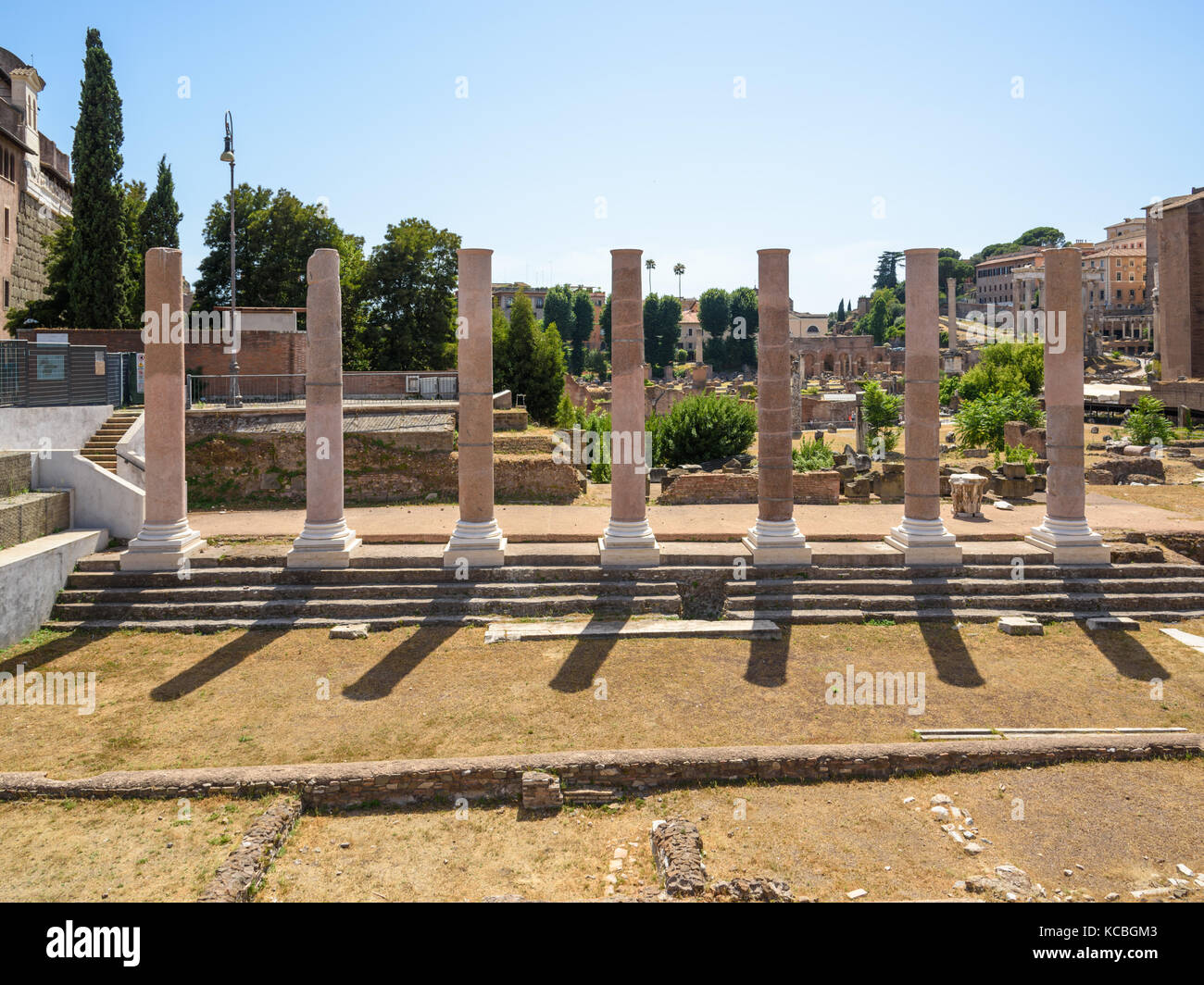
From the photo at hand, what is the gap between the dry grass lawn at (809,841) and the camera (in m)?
6.12

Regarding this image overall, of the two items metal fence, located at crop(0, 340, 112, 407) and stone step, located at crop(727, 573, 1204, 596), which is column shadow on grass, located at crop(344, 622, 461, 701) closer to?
stone step, located at crop(727, 573, 1204, 596)

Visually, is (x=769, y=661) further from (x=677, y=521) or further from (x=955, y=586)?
(x=677, y=521)

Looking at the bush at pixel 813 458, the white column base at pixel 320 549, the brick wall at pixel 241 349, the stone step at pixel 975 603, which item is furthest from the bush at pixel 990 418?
the brick wall at pixel 241 349

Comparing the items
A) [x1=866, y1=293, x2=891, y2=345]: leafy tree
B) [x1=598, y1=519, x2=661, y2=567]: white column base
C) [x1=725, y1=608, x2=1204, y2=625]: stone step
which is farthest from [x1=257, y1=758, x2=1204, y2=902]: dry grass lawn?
[x1=866, y1=293, x2=891, y2=345]: leafy tree

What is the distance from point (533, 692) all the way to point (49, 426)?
1337 centimetres

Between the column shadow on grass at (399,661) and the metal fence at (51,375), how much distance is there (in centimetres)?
1075

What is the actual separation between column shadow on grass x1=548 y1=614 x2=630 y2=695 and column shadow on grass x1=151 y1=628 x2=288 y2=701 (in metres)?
4.41

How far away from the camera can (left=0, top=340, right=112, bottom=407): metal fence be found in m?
16.6

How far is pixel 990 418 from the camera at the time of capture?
89.4 feet

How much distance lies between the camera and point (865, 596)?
43.1 ft

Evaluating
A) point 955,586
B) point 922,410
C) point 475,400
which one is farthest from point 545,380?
point 955,586

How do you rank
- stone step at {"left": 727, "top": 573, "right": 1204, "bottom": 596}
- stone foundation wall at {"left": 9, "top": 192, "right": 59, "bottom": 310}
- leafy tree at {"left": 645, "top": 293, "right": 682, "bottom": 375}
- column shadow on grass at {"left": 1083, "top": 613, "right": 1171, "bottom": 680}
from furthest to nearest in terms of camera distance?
leafy tree at {"left": 645, "top": 293, "right": 682, "bottom": 375} → stone foundation wall at {"left": 9, "top": 192, "right": 59, "bottom": 310} → stone step at {"left": 727, "top": 573, "right": 1204, "bottom": 596} → column shadow on grass at {"left": 1083, "top": 613, "right": 1171, "bottom": 680}

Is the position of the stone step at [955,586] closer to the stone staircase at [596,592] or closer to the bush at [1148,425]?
the stone staircase at [596,592]

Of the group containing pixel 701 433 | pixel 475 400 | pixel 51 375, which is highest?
pixel 51 375
